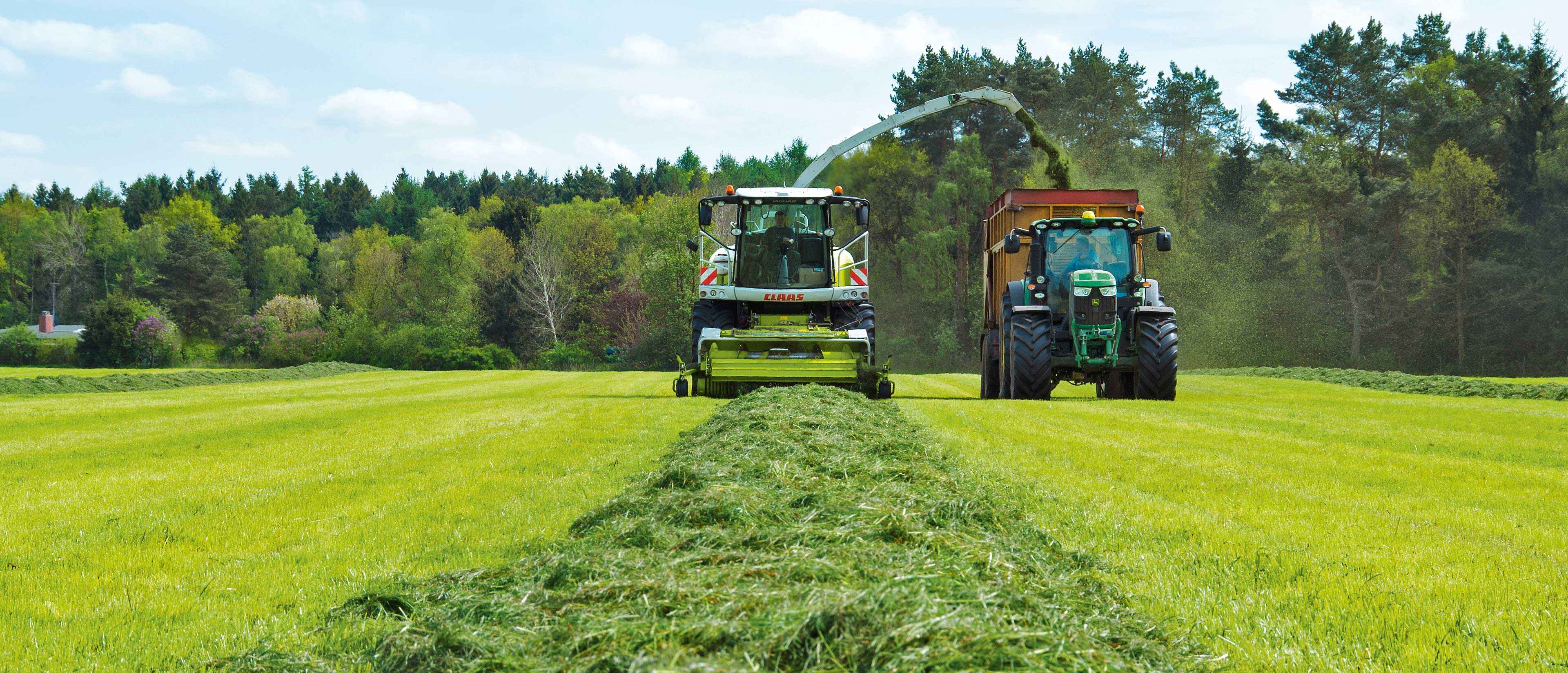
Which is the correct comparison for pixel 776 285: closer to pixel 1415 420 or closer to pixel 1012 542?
pixel 1415 420

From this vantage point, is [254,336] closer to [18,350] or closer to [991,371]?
[18,350]

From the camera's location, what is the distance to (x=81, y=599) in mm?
3908

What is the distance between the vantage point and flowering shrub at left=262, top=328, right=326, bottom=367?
181 ft

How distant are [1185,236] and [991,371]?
105 ft

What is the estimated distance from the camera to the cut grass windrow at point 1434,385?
15.4m

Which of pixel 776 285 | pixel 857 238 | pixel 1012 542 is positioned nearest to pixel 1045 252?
pixel 857 238

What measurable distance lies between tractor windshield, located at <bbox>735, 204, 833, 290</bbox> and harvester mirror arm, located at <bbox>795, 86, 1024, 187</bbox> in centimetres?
741

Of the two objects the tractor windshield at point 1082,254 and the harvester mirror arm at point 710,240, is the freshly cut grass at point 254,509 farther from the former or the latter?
the tractor windshield at point 1082,254

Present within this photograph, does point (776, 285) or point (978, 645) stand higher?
point (776, 285)

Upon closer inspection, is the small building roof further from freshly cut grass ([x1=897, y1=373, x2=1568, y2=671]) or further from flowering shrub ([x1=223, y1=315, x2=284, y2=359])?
freshly cut grass ([x1=897, y1=373, x2=1568, y2=671])

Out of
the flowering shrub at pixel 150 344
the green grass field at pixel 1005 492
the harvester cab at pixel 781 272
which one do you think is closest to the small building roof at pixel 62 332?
the flowering shrub at pixel 150 344

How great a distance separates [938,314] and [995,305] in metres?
33.1

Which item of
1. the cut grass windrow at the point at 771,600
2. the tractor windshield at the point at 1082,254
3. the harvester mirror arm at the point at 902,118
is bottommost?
the cut grass windrow at the point at 771,600

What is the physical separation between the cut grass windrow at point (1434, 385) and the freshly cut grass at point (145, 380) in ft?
74.9
